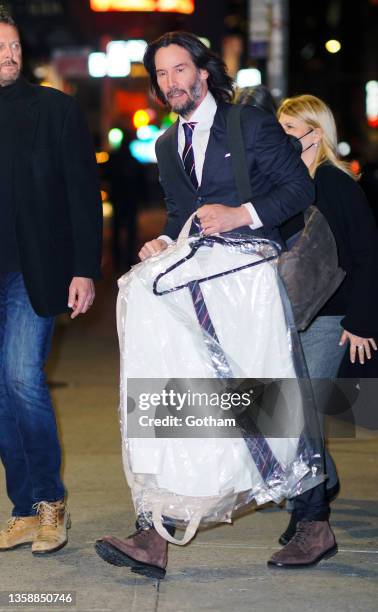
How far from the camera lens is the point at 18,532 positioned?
479cm

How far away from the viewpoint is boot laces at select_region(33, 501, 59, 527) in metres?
4.77

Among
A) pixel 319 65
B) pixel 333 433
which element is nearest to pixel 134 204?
pixel 333 433

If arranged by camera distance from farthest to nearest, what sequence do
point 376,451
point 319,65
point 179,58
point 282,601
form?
point 319,65 → point 376,451 → point 179,58 → point 282,601

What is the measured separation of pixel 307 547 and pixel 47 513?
1103 millimetres

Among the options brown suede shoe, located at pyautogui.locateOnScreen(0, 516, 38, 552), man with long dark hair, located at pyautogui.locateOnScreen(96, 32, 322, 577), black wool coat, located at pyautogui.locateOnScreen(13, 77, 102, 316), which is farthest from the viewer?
brown suede shoe, located at pyautogui.locateOnScreen(0, 516, 38, 552)

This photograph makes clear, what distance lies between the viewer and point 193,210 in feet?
14.8

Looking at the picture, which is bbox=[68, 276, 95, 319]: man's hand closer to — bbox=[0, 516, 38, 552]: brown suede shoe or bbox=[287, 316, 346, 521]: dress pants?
bbox=[0, 516, 38, 552]: brown suede shoe

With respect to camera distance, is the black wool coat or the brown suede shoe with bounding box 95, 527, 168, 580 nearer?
the brown suede shoe with bounding box 95, 527, 168, 580

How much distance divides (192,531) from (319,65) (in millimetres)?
65373

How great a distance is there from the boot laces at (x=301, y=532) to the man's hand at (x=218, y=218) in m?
1.24

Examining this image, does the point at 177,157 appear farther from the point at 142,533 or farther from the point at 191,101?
the point at 142,533

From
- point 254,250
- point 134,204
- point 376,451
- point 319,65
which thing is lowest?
point 319,65

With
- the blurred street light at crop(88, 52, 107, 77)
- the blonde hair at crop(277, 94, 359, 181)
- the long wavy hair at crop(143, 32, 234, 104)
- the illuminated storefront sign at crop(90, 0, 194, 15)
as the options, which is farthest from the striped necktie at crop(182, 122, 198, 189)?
the blurred street light at crop(88, 52, 107, 77)

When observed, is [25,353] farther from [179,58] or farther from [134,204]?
[134,204]
